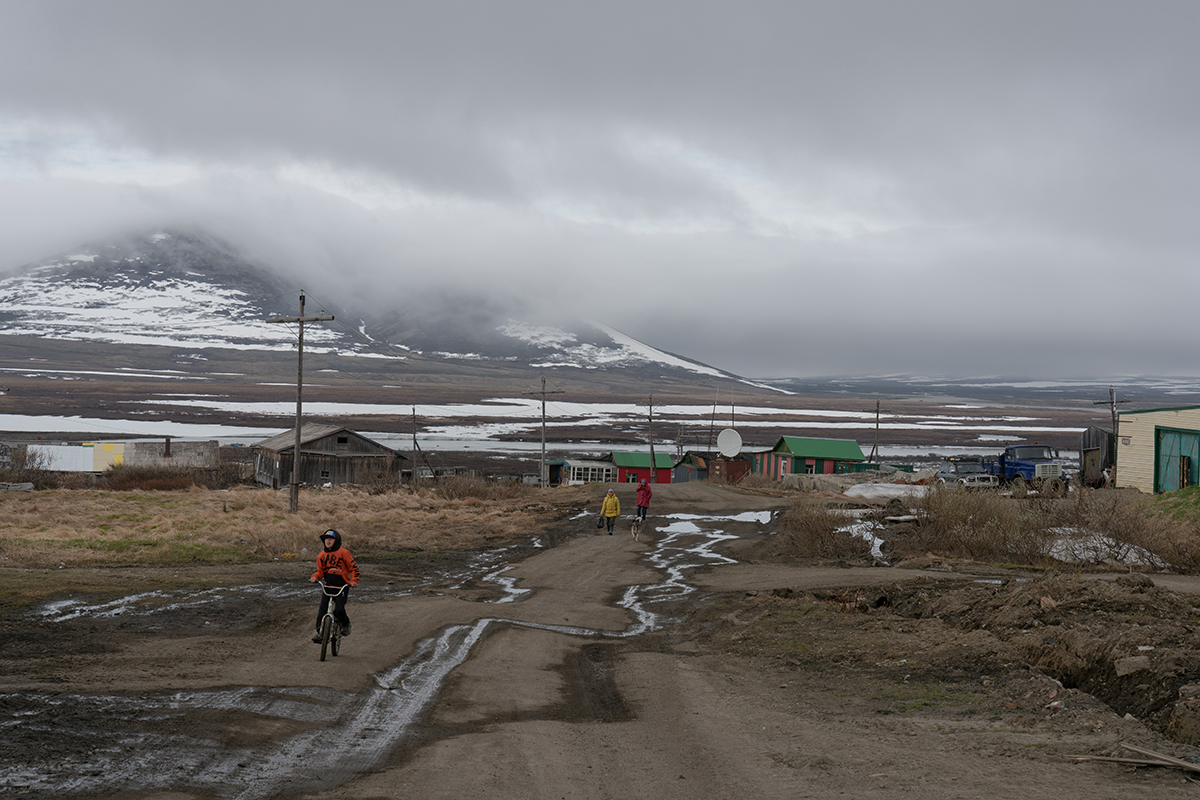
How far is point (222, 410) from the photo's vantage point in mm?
157875

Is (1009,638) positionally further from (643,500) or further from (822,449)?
(822,449)

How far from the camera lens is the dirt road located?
23.6ft

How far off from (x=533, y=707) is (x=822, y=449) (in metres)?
59.7

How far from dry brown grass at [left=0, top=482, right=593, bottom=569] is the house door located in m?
25.2

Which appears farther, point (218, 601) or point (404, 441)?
point (404, 441)

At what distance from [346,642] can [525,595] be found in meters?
5.93

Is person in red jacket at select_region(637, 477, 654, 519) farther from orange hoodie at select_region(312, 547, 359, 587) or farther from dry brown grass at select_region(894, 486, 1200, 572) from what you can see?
orange hoodie at select_region(312, 547, 359, 587)

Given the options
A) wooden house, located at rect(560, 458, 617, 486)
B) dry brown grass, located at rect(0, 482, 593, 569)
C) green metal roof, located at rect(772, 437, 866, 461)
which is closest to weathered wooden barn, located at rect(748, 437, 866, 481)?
green metal roof, located at rect(772, 437, 866, 461)

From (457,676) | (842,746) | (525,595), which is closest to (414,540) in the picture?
(525,595)

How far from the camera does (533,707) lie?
9938mm

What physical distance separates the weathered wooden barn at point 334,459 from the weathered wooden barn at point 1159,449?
5016cm

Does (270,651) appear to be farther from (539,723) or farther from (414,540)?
(414,540)

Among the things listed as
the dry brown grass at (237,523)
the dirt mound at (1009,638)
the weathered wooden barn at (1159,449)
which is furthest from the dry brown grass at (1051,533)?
the dry brown grass at (237,523)

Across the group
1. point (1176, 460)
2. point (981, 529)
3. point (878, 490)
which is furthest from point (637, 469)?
point (981, 529)
